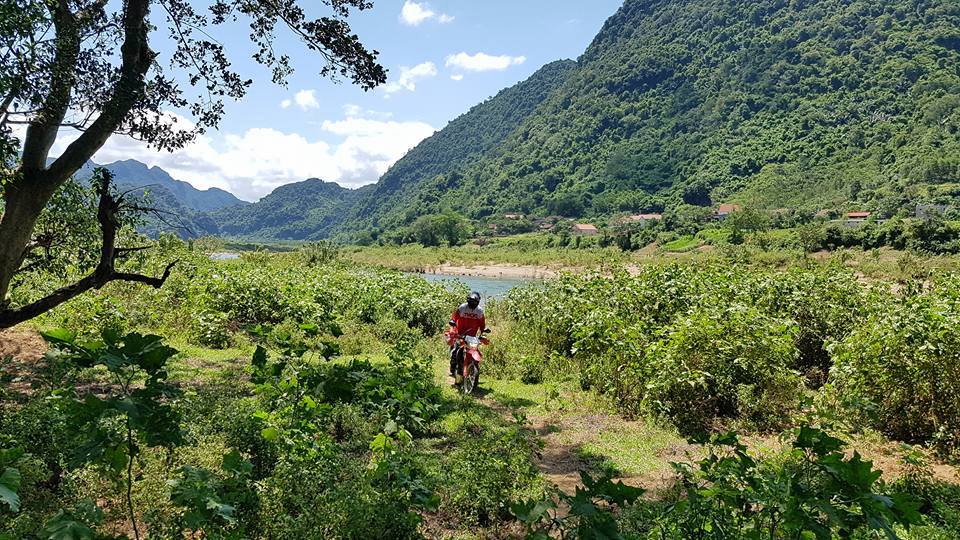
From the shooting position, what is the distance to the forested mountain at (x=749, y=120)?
90.1m

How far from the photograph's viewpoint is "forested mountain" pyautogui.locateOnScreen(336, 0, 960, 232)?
296ft

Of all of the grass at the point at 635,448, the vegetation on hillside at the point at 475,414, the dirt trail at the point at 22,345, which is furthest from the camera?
the dirt trail at the point at 22,345

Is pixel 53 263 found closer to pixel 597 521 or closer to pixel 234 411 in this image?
pixel 234 411

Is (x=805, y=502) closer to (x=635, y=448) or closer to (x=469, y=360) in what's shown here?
(x=635, y=448)

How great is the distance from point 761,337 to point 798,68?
147198mm

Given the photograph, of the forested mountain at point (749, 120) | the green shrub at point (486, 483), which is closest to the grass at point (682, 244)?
the forested mountain at point (749, 120)

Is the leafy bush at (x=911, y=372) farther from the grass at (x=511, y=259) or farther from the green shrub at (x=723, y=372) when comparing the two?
the grass at (x=511, y=259)

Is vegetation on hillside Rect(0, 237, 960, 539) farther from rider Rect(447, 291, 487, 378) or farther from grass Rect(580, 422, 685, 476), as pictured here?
rider Rect(447, 291, 487, 378)

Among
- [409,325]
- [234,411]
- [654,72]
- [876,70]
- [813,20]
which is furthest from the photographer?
[654,72]

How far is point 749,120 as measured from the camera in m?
126

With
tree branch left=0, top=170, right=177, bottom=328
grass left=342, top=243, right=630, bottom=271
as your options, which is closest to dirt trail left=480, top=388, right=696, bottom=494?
tree branch left=0, top=170, right=177, bottom=328

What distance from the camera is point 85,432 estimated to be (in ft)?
8.72

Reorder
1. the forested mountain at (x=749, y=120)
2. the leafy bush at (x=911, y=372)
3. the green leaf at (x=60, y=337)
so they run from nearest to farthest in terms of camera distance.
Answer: the green leaf at (x=60, y=337)
the leafy bush at (x=911, y=372)
the forested mountain at (x=749, y=120)

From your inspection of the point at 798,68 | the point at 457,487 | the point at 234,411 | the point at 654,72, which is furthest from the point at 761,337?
the point at 654,72
